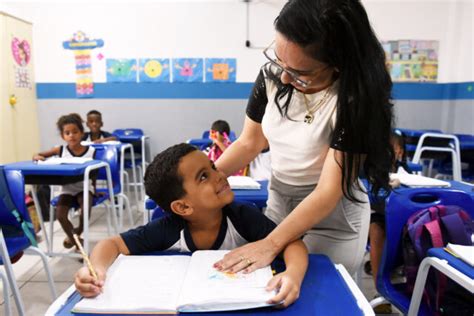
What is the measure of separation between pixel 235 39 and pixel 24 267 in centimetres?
337

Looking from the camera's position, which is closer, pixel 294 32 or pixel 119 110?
pixel 294 32

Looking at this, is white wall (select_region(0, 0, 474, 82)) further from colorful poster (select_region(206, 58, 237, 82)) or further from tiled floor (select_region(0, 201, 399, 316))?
tiled floor (select_region(0, 201, 399, 316))

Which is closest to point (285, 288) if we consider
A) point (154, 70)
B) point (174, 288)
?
point (174, 288)

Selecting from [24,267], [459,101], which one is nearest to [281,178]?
[24,267]

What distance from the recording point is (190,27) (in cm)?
460

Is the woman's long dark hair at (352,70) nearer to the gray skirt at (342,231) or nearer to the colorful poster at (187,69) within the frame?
the gray skirt at (342,231)

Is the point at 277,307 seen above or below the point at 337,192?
below

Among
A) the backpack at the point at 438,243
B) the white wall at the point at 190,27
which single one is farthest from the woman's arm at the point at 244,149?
the white wall at the point at 190,27

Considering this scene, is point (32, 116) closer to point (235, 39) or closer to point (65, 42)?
point (65, 42)

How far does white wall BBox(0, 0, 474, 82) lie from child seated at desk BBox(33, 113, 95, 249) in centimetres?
188

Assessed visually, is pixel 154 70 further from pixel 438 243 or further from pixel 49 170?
pixel 438 243

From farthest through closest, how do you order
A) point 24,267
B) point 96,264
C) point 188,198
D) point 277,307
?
point 24,267, point 188,198, point 96,264, point 277,307

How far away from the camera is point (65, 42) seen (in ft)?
15.3

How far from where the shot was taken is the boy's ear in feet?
3.12
